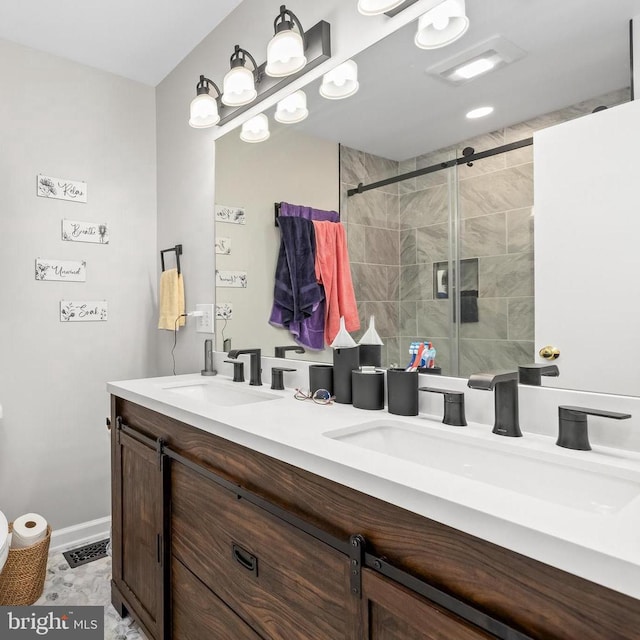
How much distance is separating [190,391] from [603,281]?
148cm

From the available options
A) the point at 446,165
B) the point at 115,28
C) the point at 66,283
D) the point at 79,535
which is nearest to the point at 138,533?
the point at 79,535

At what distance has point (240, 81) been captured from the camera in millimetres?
1799

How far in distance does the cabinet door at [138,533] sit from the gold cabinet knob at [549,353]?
1114mm

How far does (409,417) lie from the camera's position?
46.1 inches

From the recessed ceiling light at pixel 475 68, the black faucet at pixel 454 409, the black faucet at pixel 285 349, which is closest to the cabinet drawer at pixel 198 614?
the black faucet at pixel 454 409

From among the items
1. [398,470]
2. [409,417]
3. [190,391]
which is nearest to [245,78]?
[190,391]

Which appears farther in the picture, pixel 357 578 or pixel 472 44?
pixel 472 44

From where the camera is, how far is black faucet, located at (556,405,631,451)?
Result: 0.86 metres

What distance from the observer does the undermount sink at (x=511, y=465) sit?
76 centimetres

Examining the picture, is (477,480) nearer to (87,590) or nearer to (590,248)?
(590,248)

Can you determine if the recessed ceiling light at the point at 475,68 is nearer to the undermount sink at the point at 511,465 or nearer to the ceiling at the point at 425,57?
the ceiling at the point at 425,57

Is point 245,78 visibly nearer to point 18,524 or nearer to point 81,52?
point 81,52

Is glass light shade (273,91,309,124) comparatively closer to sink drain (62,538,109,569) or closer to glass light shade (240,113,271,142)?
glass light shade (240,113,271,142)

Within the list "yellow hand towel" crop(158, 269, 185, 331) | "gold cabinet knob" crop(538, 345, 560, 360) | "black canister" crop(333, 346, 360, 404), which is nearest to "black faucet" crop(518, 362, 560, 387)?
"gold cabinet knob" crop(538, 345, 560, 360)
